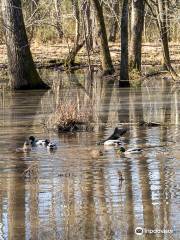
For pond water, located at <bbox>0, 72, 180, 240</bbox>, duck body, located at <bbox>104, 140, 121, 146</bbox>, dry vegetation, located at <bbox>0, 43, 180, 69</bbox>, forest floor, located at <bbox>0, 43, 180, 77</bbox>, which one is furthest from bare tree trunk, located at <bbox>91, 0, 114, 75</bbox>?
duck body, located at <bbox>104, 140, 121, 146</bbox>

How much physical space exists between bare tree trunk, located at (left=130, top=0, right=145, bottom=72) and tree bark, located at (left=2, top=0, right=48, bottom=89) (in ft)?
14.1

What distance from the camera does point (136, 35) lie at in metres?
29.3

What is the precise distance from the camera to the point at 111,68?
31969mm

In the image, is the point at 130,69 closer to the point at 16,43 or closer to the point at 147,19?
the point at 16,43

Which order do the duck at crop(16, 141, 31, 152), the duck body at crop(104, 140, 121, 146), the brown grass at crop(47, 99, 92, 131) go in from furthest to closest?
the brown grass at crop(47, 99, 92, 131), the duck body at crop(104, 140, 121, 146), the duck at crop(16, 141, 31, 152)

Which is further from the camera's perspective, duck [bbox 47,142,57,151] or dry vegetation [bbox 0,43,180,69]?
dry vegetation [bbox 0,43,180,69]

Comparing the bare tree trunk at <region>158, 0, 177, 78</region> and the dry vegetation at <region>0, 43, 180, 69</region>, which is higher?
the bare tree trunk at <region>158, 0, 177, 78</region>

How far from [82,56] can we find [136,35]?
1147 cm

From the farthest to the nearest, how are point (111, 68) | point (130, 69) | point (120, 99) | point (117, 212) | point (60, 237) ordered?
point (111, 68) < point (130, 69) < point (120, 99) < point (117, 212) < point (60, 237)

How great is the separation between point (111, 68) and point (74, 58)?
6.06 metres

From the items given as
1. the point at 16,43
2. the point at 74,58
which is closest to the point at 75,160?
the point at 16,43

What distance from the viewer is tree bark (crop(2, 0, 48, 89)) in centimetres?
2553

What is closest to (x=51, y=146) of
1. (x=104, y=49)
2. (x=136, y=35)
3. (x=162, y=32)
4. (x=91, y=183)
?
(x=91, y=183)

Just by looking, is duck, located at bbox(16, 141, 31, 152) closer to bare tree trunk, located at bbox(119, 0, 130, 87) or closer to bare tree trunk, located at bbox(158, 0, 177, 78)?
bare tree trunk, located at bbox(119, 0, 130, 87)
